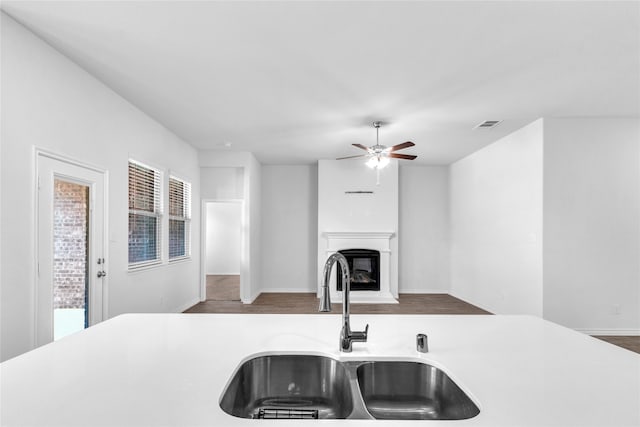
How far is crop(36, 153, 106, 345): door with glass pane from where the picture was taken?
2.84 m

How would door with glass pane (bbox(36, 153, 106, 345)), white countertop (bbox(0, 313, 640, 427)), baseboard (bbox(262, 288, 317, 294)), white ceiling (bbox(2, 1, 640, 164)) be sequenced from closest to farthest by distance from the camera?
white countertop (bbox(0, 313, 640, 427))
white ceiling (bbox(2, 1, 640, 164))
door with glass pane (bbox(36, 153, 106, 345))
baseboard (bbox(262, 288, 317, 294))

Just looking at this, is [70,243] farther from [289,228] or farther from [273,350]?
[289,228]

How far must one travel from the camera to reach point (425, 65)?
10.4ft

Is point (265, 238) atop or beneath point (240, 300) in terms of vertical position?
atop

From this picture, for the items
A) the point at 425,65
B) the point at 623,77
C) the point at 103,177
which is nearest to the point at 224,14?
the point at 425,65

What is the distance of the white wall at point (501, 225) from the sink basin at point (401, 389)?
4.10m

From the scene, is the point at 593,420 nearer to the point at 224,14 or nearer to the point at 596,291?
the point at 224,14

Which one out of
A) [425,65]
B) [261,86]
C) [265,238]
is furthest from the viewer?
[265,238]

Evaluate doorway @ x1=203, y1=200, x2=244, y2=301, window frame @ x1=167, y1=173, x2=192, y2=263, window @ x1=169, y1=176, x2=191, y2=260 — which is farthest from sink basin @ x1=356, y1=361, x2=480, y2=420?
doorway @ x1=203, y1=200, x2=244, y2=301

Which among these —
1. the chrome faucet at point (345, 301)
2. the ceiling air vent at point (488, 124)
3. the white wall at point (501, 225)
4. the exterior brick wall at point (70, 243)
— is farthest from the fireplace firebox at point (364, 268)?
the chrome faucet at point (345, 301)

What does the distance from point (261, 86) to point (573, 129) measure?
3.83 meters

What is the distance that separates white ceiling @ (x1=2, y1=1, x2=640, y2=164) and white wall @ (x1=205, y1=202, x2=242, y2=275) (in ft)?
18.7

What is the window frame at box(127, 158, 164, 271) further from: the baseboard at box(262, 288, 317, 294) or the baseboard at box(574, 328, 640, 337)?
the baseboard at box(574, 328, 640, 337)

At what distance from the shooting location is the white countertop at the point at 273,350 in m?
0.85
